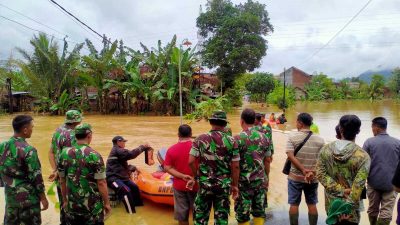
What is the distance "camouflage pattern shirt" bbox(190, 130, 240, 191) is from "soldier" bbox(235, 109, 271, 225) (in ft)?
1.07

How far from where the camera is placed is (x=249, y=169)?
4.26m

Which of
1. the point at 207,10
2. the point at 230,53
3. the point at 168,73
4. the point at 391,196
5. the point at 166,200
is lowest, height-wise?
the point at 166,200

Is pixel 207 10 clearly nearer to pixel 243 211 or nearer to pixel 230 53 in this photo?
pixel 230 53

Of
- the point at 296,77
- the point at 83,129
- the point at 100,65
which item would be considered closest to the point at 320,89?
the point at 296,77

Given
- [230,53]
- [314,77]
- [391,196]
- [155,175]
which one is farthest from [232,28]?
[314,77]

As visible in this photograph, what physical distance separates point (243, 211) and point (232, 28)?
29706 millimetres

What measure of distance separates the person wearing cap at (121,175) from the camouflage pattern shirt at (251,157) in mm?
2088

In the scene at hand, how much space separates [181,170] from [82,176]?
1.27 m

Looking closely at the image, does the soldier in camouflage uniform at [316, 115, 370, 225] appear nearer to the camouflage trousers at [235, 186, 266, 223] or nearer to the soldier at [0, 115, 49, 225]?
the camouflage trousers at [235, 186, 266, 223]

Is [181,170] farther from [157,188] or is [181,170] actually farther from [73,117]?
[157,188]

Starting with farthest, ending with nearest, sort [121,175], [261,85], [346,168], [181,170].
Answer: [261,85], [121,175], [181,170], [346,168]

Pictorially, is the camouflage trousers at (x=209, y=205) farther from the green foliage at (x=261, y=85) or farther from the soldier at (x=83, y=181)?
the green foliage at (x=261, y=85)

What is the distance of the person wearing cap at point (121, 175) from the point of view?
19.1 ft

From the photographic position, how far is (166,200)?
19.5ft
